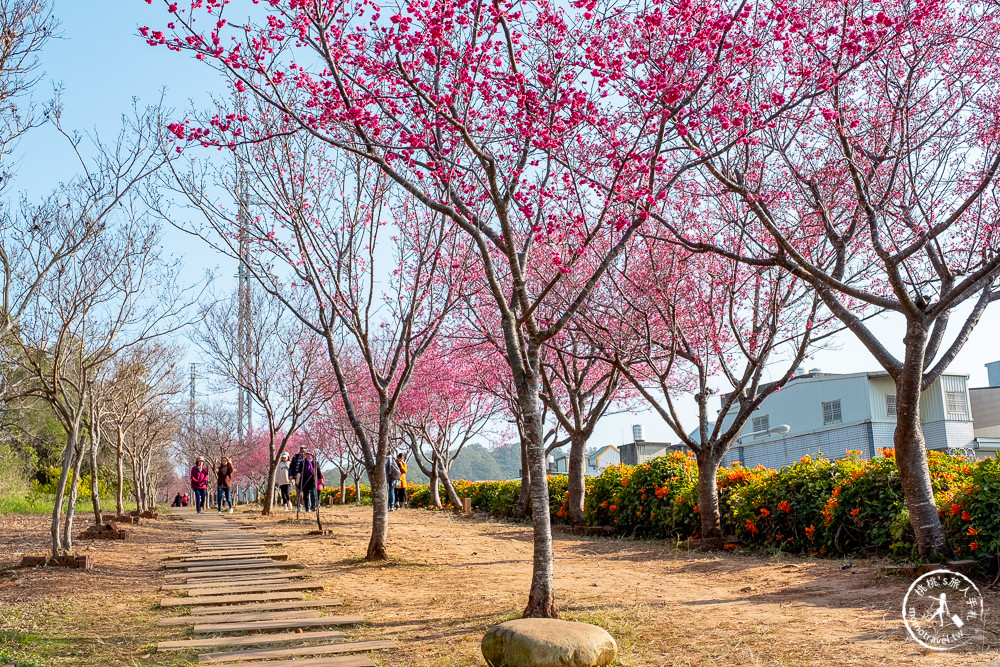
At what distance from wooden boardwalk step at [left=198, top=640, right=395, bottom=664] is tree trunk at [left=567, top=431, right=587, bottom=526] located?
9.44 metres

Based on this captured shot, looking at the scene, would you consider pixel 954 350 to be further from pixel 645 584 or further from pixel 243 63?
pixel 243 63

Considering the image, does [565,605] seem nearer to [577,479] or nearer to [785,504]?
[785,504]

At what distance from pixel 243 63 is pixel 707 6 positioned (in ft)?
12.9

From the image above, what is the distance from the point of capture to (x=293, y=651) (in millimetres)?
4941

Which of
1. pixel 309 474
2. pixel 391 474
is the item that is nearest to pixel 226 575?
pixel 309 474

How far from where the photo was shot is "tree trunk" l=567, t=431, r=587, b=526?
565 inches

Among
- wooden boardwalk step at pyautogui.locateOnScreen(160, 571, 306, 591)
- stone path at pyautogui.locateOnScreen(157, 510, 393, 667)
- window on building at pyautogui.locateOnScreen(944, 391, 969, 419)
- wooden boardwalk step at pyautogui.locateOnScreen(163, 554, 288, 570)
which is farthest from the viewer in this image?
window on building at pyautogui.locateOnScreen(944, 391, 969, 419)

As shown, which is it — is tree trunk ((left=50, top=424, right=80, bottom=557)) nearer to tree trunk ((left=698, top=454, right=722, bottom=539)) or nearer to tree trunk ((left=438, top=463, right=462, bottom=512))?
tree trunk ((left=698, top=454, right=722, bottom=539))

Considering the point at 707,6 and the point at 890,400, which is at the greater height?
the point at 707,6

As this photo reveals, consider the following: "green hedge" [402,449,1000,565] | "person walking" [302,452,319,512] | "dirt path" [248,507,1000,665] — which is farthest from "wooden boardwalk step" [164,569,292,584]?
"person walking" [302,452,319,512]

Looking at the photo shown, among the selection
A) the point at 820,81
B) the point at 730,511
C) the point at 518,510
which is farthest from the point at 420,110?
the point at 518,510

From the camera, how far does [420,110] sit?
6.86 metres

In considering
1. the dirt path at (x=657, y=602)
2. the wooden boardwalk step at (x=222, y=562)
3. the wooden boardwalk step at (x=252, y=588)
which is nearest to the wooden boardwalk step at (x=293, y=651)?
the dirt path at (x=657, y=602)

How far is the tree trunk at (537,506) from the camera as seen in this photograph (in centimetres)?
567
